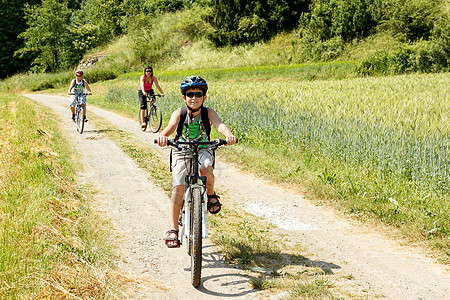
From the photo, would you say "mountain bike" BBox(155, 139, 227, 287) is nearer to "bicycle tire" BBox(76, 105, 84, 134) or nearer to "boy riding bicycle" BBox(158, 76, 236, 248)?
"boy riding bicycle" BBox(158, 76, 236, 248)

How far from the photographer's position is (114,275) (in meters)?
4.57

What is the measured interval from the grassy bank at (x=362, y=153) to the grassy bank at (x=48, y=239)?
12.6 ft

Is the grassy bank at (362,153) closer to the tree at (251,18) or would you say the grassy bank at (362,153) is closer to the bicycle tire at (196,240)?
the bicycle tire at (196,240)

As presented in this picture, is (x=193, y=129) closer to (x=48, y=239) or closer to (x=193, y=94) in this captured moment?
(x=193, y=94)

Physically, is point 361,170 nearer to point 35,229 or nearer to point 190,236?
point 190,236

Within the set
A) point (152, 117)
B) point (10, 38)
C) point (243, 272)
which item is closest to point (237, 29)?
point (10, 38)

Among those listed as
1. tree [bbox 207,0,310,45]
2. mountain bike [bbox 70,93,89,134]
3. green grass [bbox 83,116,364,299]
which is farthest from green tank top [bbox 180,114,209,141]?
tree [bbox 207,0,310,45]

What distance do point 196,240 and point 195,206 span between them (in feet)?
1.07

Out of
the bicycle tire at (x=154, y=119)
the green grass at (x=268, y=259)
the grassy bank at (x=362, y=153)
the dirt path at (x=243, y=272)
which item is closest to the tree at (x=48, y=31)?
the bicycle tire at (x=154, y=119)

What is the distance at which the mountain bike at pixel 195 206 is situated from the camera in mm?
4328

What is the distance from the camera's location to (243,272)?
483 cm

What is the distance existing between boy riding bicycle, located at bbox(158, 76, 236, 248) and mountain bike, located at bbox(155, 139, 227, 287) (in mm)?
101

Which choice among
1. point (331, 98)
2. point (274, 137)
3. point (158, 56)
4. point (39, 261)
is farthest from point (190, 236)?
point (158, 56)

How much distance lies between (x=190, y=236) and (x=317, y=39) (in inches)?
1788
